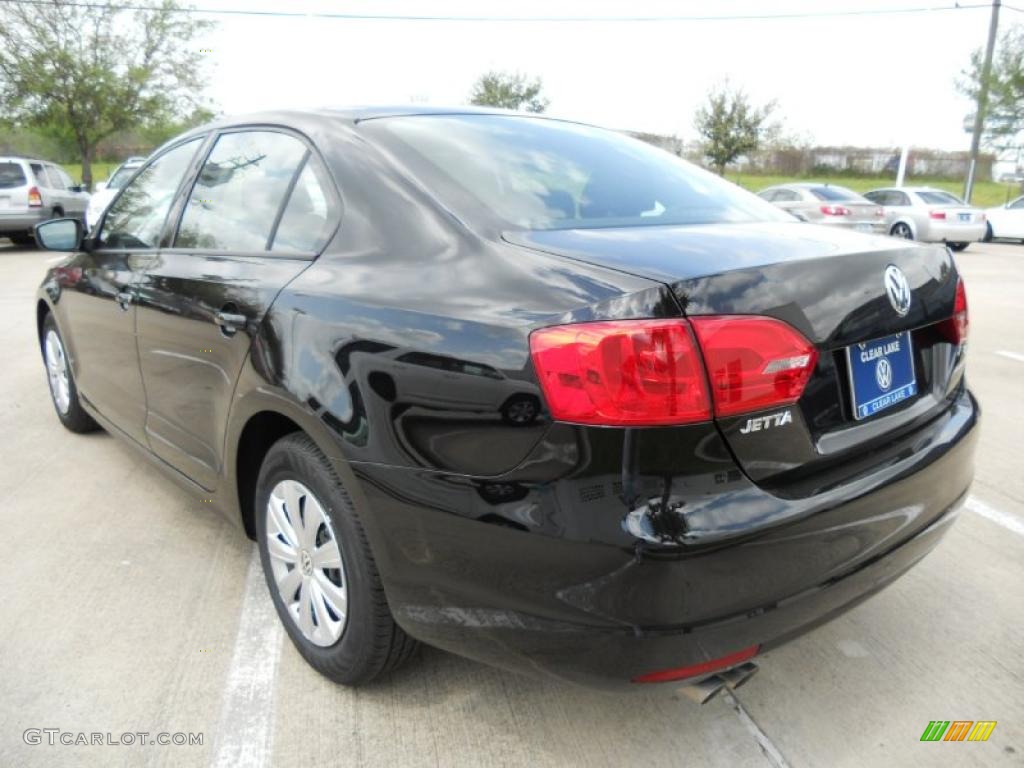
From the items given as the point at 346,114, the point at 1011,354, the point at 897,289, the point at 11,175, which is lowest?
the point at 1011,354

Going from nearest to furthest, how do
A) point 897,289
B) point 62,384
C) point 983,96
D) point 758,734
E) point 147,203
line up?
point 897,289 → point 758,734 → point 147,203 → point 62,384 → point 983,96

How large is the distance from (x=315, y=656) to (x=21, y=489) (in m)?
2.29

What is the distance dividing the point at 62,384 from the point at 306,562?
2.95 metres

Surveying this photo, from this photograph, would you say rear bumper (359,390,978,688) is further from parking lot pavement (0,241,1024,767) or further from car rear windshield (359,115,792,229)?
car rear windshield (359,115,792,229)

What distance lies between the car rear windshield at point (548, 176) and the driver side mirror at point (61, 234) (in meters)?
2.07

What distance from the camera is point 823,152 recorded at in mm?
41531

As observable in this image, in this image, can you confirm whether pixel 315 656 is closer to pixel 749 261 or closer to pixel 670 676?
pixel 670 676

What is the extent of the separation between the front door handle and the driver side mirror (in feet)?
5.58

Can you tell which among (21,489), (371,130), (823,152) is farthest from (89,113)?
(823,152)

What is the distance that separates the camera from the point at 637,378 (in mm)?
1529

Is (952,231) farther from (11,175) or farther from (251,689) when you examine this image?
(11,175)

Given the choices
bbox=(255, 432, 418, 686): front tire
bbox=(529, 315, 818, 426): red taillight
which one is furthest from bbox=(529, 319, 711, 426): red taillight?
bbox=(255, 432, 418, 686): front tire

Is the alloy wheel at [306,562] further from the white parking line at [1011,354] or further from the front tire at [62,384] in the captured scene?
the white parking line at [1011,354]

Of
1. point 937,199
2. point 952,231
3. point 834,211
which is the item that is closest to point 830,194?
point 834,211
